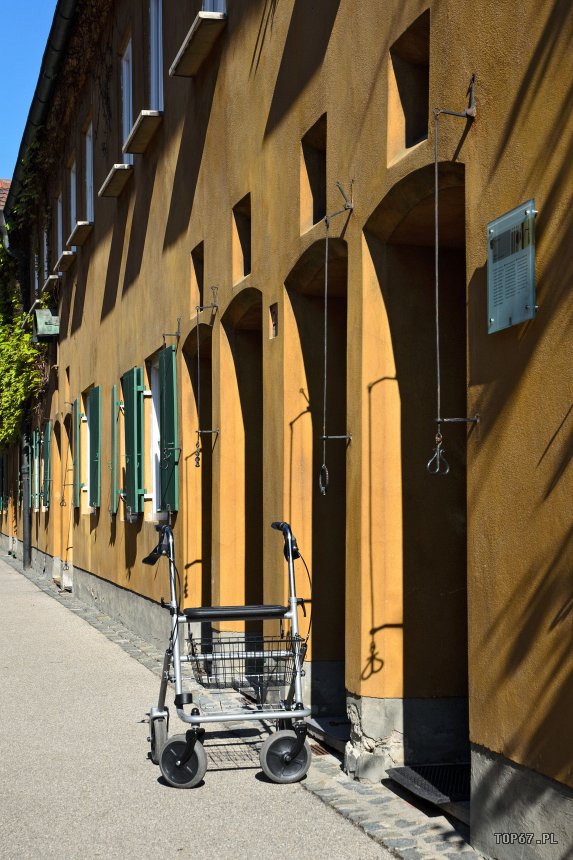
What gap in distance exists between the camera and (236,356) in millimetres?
9641

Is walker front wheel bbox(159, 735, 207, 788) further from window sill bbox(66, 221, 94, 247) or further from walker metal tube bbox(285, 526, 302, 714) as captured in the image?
window sill bbox(66, 221, 94, 247)

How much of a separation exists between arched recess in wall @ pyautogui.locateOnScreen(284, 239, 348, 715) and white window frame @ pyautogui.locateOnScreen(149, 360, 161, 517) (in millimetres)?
4972

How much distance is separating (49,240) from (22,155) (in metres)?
2.21

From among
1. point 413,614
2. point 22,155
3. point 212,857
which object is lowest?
point 212,857

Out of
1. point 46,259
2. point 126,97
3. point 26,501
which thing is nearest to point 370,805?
point 126,97

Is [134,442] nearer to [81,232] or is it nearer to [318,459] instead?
[81,232]

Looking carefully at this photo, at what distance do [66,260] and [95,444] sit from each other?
4009 millimetres

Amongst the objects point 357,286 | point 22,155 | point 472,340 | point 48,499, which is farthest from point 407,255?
point 22,155

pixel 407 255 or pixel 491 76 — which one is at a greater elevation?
pixel 491 76

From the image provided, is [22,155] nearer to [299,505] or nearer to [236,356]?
[236,356]

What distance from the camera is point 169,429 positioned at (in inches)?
448

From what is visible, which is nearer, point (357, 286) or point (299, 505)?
point (357, 286)

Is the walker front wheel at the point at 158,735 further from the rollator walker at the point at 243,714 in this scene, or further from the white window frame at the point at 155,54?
the white window frame at the point at 155,54

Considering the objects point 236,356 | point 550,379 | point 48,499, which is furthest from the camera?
point 48,499
